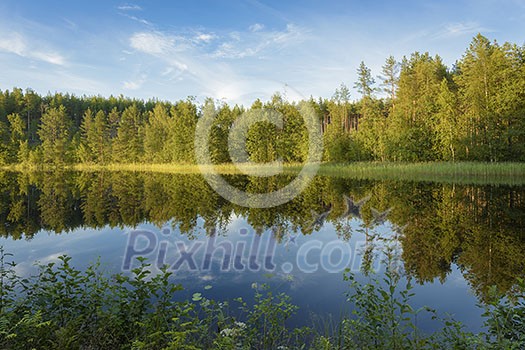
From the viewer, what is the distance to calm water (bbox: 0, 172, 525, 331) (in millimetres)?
7480

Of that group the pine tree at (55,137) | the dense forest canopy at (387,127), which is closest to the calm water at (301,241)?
the dense forest canopy at (387,127)

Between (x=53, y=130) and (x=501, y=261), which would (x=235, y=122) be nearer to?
(x=53, y=130)

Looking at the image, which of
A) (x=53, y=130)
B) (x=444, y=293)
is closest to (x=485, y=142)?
(x=444, y=293)

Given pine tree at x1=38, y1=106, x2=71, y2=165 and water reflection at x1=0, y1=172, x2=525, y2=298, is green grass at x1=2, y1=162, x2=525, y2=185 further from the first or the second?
pine tree at x1=38, y1=106, x2=71, y2=165

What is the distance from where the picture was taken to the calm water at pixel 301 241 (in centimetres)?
748

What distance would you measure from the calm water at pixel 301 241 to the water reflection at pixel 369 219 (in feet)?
0.17

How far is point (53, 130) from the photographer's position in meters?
81.6

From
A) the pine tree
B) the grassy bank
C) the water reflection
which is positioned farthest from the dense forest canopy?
the grassy bank

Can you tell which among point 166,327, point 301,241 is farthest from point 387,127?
point 166,327

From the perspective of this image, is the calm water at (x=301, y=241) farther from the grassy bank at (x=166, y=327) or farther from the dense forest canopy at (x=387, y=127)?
the dense forest canopy at (x=387, y=127)

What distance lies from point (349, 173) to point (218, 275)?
116ft

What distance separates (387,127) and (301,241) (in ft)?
134

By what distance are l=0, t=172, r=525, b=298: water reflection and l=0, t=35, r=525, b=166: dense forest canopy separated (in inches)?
738

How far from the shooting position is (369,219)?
1545 cm
